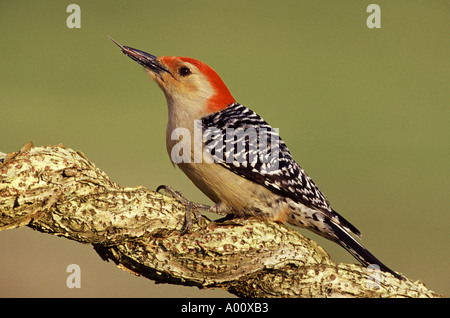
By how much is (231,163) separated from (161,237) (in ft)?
2.96

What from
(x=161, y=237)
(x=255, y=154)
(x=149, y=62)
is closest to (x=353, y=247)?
(x=255, y=154)

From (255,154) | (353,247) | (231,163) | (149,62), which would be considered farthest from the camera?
(149,62)

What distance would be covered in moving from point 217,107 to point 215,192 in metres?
0.57

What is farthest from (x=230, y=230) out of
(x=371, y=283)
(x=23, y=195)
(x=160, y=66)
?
(x=160, y=66)

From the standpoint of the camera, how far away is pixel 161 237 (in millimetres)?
1964

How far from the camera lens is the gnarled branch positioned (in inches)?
67.3

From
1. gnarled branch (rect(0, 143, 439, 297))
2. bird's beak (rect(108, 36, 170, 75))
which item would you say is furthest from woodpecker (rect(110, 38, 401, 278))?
gnarled branch (rect(0, 143, 439, 297))

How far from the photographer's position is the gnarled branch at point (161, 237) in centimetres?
171

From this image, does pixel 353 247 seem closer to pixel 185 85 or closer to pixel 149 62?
pixel 185 85

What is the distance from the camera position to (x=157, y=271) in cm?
196

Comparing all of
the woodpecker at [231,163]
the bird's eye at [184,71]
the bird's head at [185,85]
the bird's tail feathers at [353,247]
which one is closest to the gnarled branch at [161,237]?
the bird's tail feathers at [353,247]

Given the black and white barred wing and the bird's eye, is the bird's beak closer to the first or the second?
the bird's eye

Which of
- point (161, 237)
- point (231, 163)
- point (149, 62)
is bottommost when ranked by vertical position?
point (161, 237)

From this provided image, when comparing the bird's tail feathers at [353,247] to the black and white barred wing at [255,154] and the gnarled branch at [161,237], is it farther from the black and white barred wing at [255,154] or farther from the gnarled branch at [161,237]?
the gnarled branch at [161,237]
